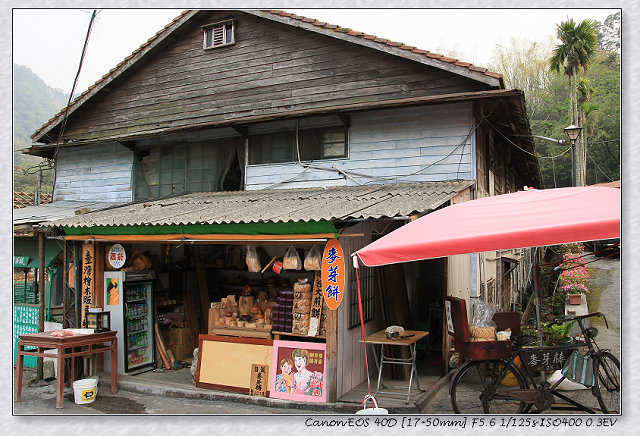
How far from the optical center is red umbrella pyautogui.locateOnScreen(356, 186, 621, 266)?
5105 mm

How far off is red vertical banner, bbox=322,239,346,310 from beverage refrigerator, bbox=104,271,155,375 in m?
4.62

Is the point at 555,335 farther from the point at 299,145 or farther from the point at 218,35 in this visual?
the point at 218,35

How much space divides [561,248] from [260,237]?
16270mm

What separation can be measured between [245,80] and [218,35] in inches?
61.4

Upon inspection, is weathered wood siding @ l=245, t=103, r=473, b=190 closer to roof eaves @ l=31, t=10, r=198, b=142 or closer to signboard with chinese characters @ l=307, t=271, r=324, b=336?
signboard with chinese characters @ l=307, t=271, r=324, b=336

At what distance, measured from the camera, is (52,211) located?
39.7 ft

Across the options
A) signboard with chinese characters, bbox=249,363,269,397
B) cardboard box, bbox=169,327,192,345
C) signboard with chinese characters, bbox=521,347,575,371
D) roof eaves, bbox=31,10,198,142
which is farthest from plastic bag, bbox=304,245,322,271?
roof eaves, bbox=31,10,198,142

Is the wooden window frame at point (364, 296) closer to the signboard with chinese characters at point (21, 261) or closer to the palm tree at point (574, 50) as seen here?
the signboard with chinese characters at point (21, 261)

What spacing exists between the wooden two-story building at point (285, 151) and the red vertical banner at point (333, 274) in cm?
24

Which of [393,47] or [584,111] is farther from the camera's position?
[584,111]

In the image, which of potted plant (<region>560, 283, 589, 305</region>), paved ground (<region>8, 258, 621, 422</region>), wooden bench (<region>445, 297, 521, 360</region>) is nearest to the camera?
wooden bench (<region>445, 297, 521, 360</region>)

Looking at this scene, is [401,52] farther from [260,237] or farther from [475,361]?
[475,361]

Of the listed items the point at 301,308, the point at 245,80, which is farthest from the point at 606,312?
the point at 245,80

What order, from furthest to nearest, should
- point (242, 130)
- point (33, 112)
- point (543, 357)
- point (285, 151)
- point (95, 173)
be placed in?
point (33, 112) < point (95, 173) < point (242, 130) < point (285, 151) < point (543, 357)
